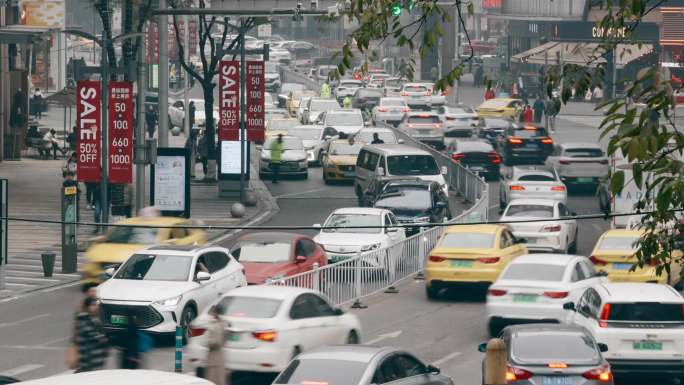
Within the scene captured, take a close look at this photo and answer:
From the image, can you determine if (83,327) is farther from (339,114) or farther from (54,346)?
(339,114)

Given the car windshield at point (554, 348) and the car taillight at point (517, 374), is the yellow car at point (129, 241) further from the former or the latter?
the car taillight at point (517, 374)

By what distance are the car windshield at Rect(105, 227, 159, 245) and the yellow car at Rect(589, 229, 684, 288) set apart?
893 cm

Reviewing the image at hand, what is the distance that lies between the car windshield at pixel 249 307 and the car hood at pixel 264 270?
6.53 m

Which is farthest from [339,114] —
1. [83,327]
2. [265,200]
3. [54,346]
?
[83,327]

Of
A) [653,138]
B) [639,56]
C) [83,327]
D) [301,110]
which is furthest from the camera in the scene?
[639,56]

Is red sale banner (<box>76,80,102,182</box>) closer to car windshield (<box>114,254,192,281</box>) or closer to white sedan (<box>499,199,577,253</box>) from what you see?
white sedan (<box>499,199,577,253</box>)

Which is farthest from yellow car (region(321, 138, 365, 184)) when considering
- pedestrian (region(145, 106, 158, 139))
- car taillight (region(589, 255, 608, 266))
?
car taillight (region(589, 255, 608, 266))

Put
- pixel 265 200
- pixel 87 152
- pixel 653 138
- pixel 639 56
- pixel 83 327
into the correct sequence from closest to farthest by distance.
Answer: pixel 653 138 < pixel 83 327 < pixel 87 152 < pixel 265 200 < pixel 639 56

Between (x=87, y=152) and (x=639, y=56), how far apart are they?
59747mm

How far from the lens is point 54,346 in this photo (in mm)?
23047

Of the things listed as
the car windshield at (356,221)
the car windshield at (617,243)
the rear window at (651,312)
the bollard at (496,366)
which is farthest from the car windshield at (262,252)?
the bollard at (496,366)

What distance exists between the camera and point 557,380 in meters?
17.7

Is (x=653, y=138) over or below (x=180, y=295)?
over

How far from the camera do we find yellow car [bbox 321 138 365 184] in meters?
50.2
